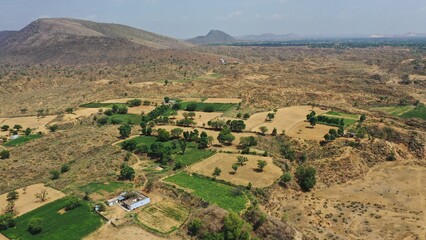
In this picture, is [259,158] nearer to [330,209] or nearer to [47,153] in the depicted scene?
[330,209]

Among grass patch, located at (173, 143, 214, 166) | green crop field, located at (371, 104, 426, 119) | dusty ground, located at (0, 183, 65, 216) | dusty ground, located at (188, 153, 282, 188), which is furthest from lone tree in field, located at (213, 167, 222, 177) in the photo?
green crop field, located at (371, 104, 426, 119)

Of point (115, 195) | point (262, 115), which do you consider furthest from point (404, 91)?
point (115, 195)

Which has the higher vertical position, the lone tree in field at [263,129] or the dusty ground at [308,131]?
the lone tree in field at [263,129]

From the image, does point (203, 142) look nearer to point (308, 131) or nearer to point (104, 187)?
point (104, 187)

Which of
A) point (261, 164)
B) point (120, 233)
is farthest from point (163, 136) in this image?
point (120, 233)

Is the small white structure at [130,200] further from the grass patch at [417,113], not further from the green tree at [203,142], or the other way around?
the grass patch at [417,113]

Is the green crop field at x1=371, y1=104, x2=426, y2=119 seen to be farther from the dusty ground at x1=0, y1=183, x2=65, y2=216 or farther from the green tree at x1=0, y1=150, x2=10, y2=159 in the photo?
the green tree at x1=0, y1=150, x2=10, y2=159

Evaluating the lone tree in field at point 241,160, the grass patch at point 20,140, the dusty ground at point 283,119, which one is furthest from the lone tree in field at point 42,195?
the dusty ground at point 283,119
